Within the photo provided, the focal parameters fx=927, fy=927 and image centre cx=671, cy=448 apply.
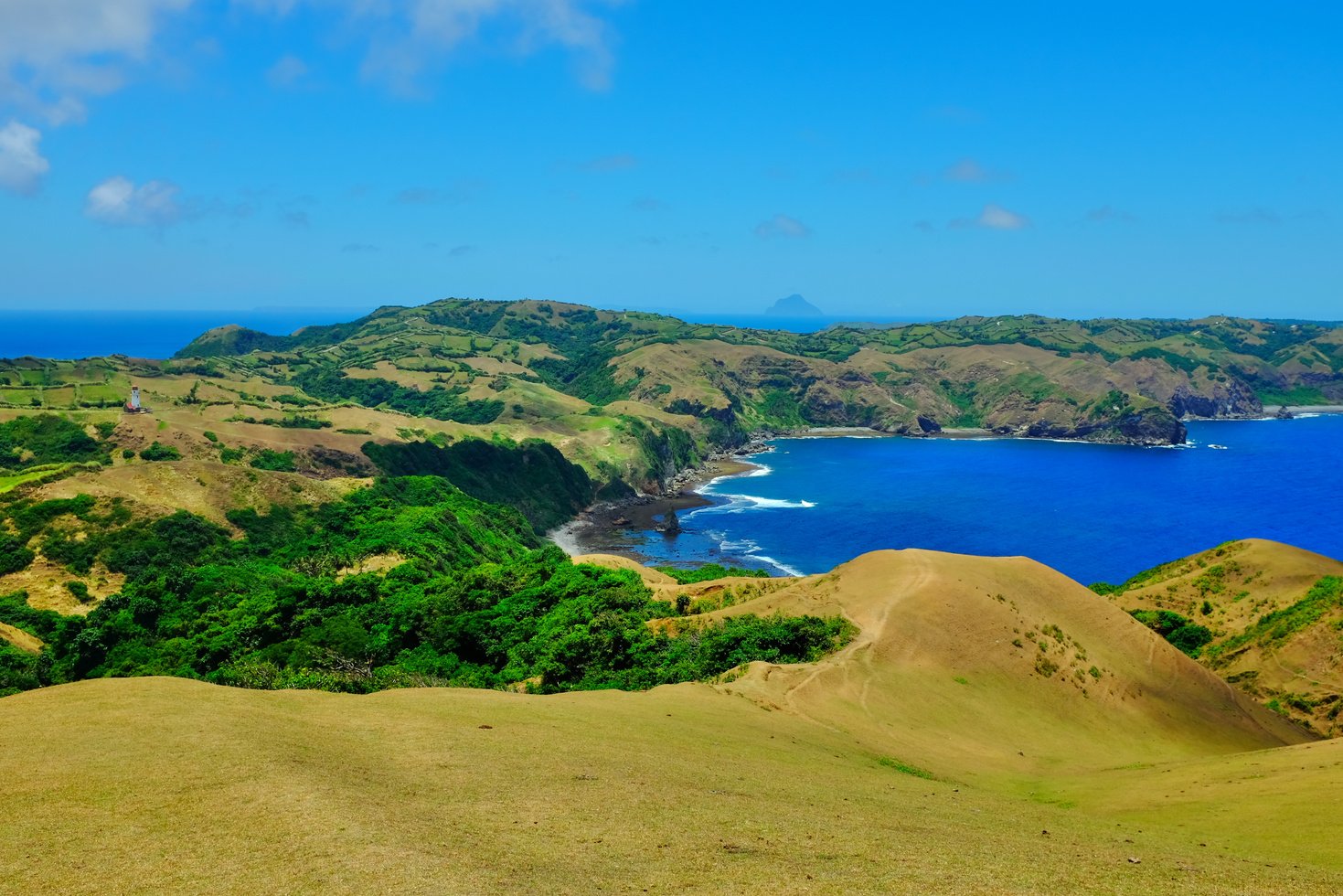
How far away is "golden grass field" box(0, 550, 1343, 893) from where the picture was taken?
1833 cm

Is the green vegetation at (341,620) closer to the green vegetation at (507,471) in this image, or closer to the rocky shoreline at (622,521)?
the rocky shoreline at (622,521)

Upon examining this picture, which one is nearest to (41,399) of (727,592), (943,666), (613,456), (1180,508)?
(613,456)

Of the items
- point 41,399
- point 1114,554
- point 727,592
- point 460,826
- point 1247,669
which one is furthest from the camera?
point 41,399

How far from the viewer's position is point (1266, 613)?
2589 inches

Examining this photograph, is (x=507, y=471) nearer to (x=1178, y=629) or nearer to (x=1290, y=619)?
(x=1178, y=629)

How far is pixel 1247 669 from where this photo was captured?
59.5 meters

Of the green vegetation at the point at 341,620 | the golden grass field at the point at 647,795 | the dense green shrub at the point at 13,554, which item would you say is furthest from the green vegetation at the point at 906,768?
the dense green shrub at the point at 13,554

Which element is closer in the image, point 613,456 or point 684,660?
point 684,660

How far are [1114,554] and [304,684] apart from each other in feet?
415

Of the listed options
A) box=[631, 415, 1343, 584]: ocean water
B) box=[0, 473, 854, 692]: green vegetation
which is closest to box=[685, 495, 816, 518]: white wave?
box=[631, 415, 1343, 584]: ocean water

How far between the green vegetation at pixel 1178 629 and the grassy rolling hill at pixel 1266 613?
0.39 metres

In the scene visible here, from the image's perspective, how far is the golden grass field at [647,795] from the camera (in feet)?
60.1

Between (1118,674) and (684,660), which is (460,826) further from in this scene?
(1118,674)

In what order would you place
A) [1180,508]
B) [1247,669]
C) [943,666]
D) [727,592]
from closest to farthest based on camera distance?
1. [943,666]
2. [1247,669]
3. [727,592]
4. [1180,508]
